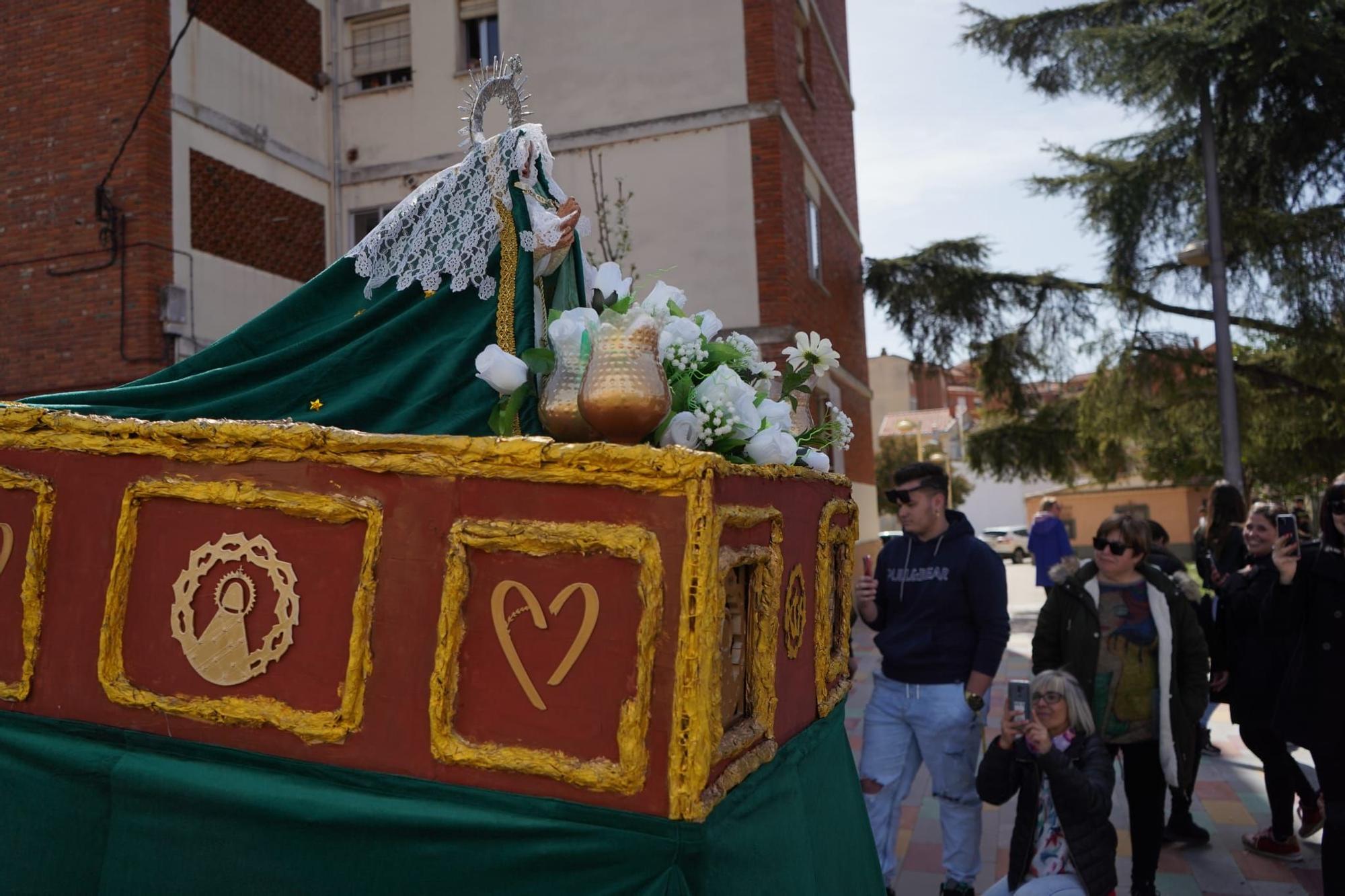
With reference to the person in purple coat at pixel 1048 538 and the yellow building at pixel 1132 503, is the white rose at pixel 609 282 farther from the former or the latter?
the yellow building at pixel 1132 503

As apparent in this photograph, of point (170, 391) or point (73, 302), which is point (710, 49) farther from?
point (170, 391)

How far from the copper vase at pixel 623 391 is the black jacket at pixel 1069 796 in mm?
2251

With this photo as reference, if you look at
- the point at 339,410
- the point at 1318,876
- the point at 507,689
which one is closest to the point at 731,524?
the point at 507,689

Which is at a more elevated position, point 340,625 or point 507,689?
point 340,625

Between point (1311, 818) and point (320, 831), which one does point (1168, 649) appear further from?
point (320, 831)

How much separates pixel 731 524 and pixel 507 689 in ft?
1.66

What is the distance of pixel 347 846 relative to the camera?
6.22ft

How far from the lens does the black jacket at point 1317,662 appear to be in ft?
11.6

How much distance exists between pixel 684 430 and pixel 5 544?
1.49 metres

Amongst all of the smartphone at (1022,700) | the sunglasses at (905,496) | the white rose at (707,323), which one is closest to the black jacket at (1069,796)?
the smartphone at (1022,700)

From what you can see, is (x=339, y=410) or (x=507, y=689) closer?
(x=507, y=689)

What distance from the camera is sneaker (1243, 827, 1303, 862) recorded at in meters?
4.57

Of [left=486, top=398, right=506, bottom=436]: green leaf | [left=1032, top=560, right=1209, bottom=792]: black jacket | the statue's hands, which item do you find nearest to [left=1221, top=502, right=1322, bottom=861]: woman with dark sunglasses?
[left=1032, top=560, right=1209, bottom=792]: black jacket

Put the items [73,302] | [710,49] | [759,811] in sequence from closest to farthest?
[759,811] → [73,302] → [710,49]
